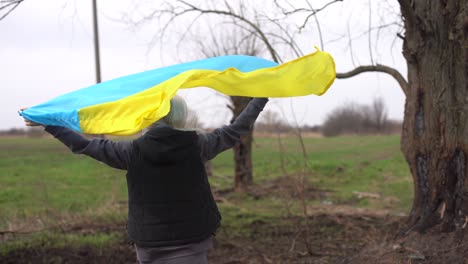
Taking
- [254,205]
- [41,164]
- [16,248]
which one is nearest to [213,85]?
[16,248]

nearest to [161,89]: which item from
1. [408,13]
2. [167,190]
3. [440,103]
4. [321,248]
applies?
[167,190]

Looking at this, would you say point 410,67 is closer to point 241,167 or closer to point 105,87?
point 105,87

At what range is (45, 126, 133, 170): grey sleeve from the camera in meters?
3.07

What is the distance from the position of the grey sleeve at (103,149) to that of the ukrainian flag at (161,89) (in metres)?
0.07

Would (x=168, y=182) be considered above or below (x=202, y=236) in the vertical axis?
above

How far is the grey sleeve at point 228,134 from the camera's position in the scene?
3191mm

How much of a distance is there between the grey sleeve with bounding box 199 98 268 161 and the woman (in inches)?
3.1

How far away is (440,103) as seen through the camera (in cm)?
592

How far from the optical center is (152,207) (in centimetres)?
300

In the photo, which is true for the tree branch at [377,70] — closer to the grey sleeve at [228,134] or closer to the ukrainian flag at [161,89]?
the ukrainian flag at [161,89]

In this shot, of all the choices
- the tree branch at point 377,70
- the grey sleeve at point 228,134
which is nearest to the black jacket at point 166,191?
the grey sleeve at point 228,134

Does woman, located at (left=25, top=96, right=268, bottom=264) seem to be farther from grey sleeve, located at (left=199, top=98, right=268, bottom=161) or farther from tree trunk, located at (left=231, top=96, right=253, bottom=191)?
A: tree trunk, located at (left=231, top=96, right=253, bottom=191)

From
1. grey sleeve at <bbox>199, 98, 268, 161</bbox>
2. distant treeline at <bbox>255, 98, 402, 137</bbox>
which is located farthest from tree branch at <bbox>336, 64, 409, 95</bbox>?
distant treeline at <bbox>255, 98, 402, 137</bbox>

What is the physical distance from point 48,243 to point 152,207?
5.01m
